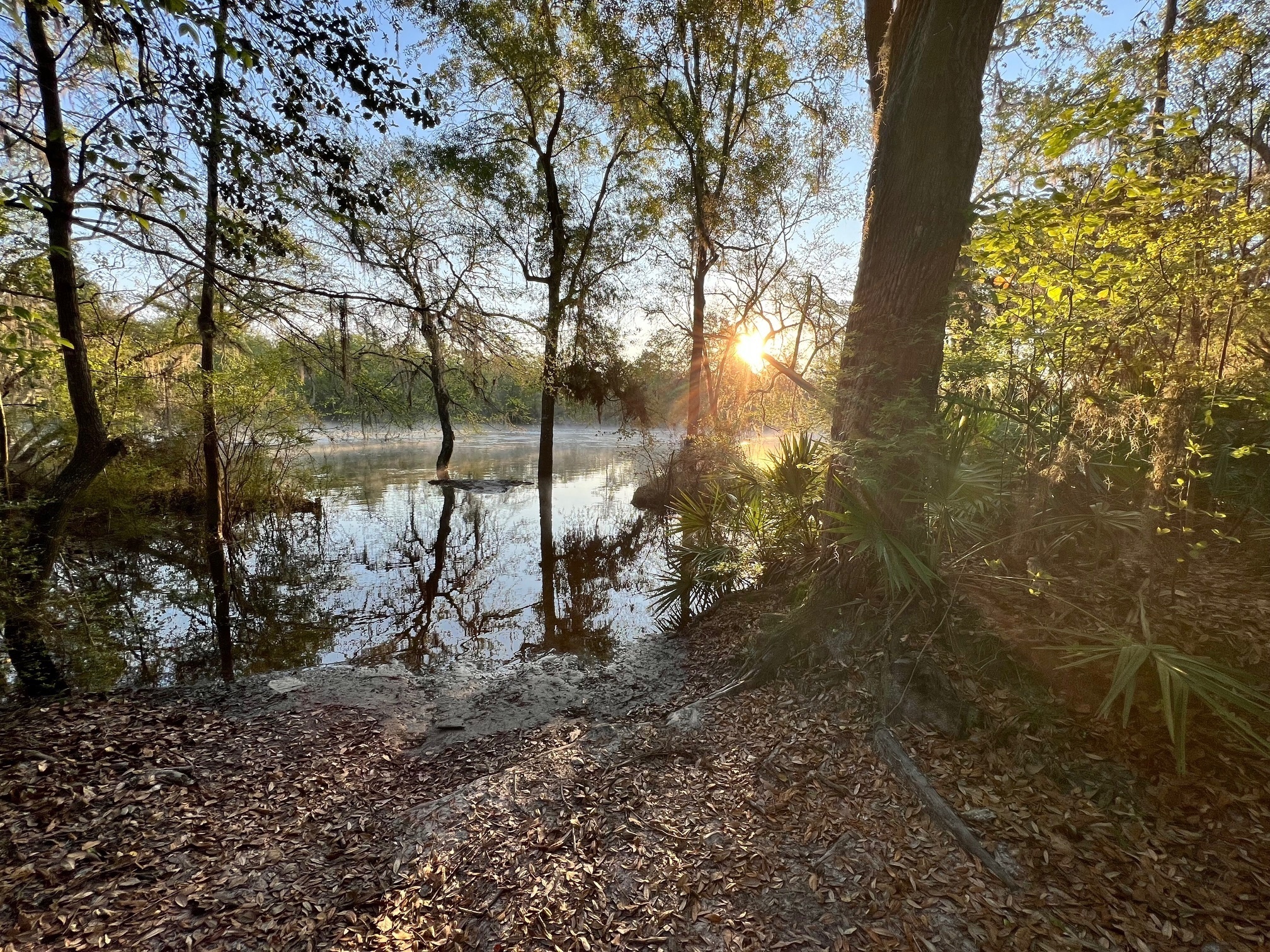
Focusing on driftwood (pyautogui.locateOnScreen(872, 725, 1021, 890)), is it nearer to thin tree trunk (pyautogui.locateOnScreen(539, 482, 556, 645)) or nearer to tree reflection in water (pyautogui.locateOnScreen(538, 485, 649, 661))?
tree reflection in water (pyautogui.locateOnScreen(538, 485, 649, 661))

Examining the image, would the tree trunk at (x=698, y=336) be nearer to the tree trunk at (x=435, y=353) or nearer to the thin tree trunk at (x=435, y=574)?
the thin tree trunk at (x=435, y=574)

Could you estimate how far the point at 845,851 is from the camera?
2.47m

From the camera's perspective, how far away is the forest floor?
2.06 meters

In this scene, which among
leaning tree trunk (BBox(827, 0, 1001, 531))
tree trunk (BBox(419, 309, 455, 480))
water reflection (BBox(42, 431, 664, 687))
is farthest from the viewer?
water reflection (BBox(42, 431, 664, 687))

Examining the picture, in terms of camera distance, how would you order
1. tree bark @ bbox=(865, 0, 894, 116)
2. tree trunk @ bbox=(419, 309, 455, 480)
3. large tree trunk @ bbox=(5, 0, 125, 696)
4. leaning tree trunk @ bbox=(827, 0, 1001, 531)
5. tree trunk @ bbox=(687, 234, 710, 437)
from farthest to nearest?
tree trunk @ bbox=(687, 234, 710, 437) < tree bark @ bbox=(865, 0, 894, 116) < tree trunk @ bbox=(419, 309, 455, 480) < large tree trunk @ bbox=(5, 0, 125, 696) < leaning tree trunk @ bbox=(827, 0, 1001, 531)

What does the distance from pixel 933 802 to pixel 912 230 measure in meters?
3.64

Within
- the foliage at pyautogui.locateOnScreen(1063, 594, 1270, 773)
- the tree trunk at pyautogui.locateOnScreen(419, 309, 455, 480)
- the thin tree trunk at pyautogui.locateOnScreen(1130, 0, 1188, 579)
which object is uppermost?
the tree trunk at pyautogui.locateOnScreen(419, 309, 455, 480)

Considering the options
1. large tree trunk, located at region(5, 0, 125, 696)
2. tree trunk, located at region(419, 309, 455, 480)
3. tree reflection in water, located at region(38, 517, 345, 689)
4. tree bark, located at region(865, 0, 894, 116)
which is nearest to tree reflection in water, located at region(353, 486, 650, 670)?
tree reflection in water, located at region(38, 517, 345, 689)

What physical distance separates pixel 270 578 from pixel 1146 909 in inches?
389

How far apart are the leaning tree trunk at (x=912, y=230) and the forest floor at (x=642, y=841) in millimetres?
1574

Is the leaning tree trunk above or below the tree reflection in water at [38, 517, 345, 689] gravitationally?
above

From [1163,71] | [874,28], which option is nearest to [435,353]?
[874,28]

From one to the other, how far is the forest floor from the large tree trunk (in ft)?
2.62

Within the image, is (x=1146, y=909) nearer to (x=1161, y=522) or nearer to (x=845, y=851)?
(x=845, y=851)
